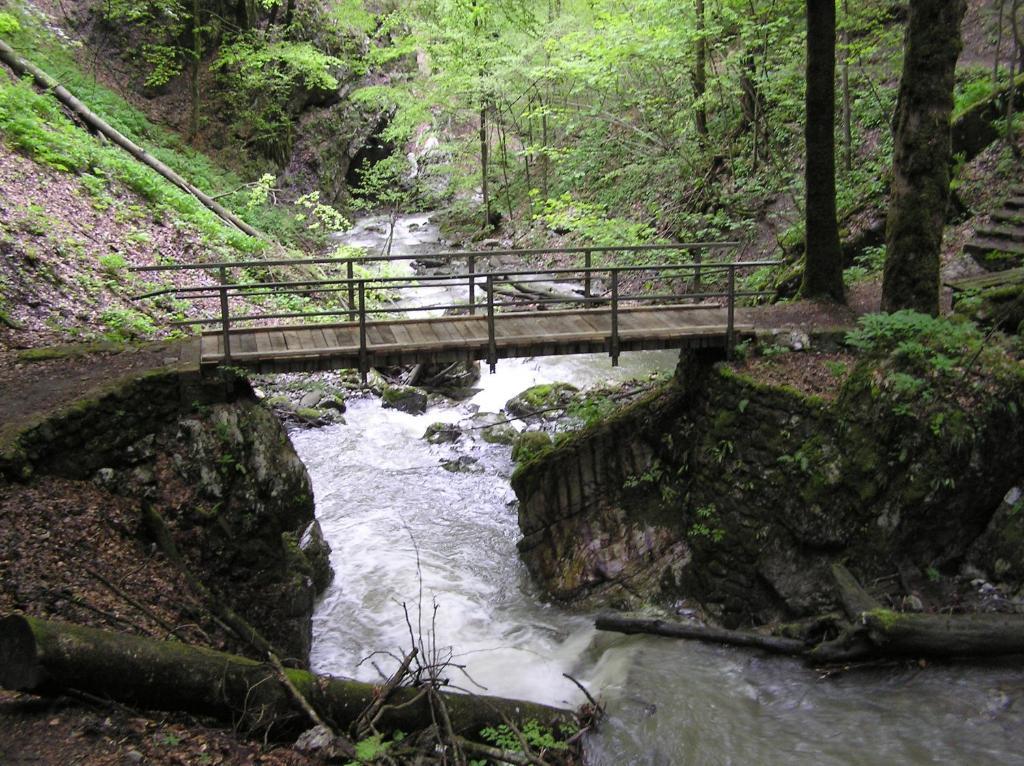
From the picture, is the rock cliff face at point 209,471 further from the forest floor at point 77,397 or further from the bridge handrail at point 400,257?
the bridge handrail at point 400,257

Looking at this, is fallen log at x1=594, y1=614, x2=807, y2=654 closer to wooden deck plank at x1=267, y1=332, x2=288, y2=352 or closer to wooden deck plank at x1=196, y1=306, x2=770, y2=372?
wooden deck plank at x1=196, y1=306, x2=770, y2=372

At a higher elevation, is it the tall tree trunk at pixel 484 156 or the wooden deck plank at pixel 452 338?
the tall tree trunk at pixel 484 156

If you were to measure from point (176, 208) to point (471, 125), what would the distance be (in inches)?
669

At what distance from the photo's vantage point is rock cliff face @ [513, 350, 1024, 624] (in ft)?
23.8

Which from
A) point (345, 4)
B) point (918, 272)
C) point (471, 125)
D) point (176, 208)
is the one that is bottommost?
point (918, 272)

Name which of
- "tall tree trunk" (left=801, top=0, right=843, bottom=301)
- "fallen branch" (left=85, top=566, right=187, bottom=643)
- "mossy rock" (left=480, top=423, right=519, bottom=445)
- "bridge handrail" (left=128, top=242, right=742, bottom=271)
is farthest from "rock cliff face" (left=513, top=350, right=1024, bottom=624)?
"fallen branch" (left=85, top=566, right=187, bottom=643)

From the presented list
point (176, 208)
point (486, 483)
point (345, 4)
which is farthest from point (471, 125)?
point (486, 483)

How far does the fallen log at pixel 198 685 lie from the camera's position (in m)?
4.51

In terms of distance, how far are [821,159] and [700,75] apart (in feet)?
32.1

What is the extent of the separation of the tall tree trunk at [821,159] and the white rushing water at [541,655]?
18.2 ft

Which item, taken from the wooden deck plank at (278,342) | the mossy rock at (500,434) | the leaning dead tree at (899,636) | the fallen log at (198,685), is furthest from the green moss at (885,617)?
the mossy rock at (500,434)

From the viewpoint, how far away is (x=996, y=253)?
10273 millimetres

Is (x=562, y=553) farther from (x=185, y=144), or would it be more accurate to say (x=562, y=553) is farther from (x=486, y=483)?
(x=185, y=144)

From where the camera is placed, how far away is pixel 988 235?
1084cm
